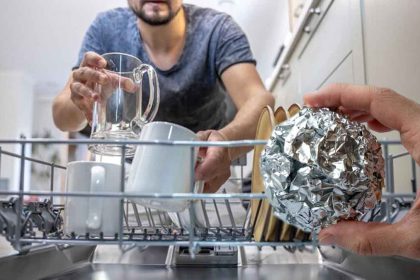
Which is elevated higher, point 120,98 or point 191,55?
point 191,55

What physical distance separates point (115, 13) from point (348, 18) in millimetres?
511

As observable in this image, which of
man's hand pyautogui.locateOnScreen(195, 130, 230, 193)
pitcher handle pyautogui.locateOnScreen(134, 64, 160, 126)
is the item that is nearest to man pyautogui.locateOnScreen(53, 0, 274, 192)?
pitcher handle pyautogui.locateOnScreen(134, 64, 160, 126)

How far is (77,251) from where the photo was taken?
1.78 ft

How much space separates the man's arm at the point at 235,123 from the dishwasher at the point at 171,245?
28 mm

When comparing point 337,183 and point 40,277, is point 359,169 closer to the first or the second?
point 337,183

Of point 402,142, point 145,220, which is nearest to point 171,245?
point 402,142

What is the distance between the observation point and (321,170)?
284 millimetres

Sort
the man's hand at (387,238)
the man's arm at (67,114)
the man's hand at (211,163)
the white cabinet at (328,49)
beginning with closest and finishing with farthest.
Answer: the man's hand at (387,238)
the man's hand at (211,163)
the man's arm at (67,114)
the white cabinet at (328,49)

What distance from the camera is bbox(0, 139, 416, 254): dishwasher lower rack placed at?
295mm

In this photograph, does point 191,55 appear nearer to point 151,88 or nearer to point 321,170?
point 151,88

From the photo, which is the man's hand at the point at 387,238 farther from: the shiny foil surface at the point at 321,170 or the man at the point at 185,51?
the man at the point at 185,51

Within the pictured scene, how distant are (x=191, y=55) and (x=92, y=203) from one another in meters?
0.59

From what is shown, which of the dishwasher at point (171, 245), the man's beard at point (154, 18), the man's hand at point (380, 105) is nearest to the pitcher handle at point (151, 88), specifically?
the dishwasher at point (171, 245)

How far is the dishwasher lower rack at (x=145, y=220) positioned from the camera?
0.29 m
